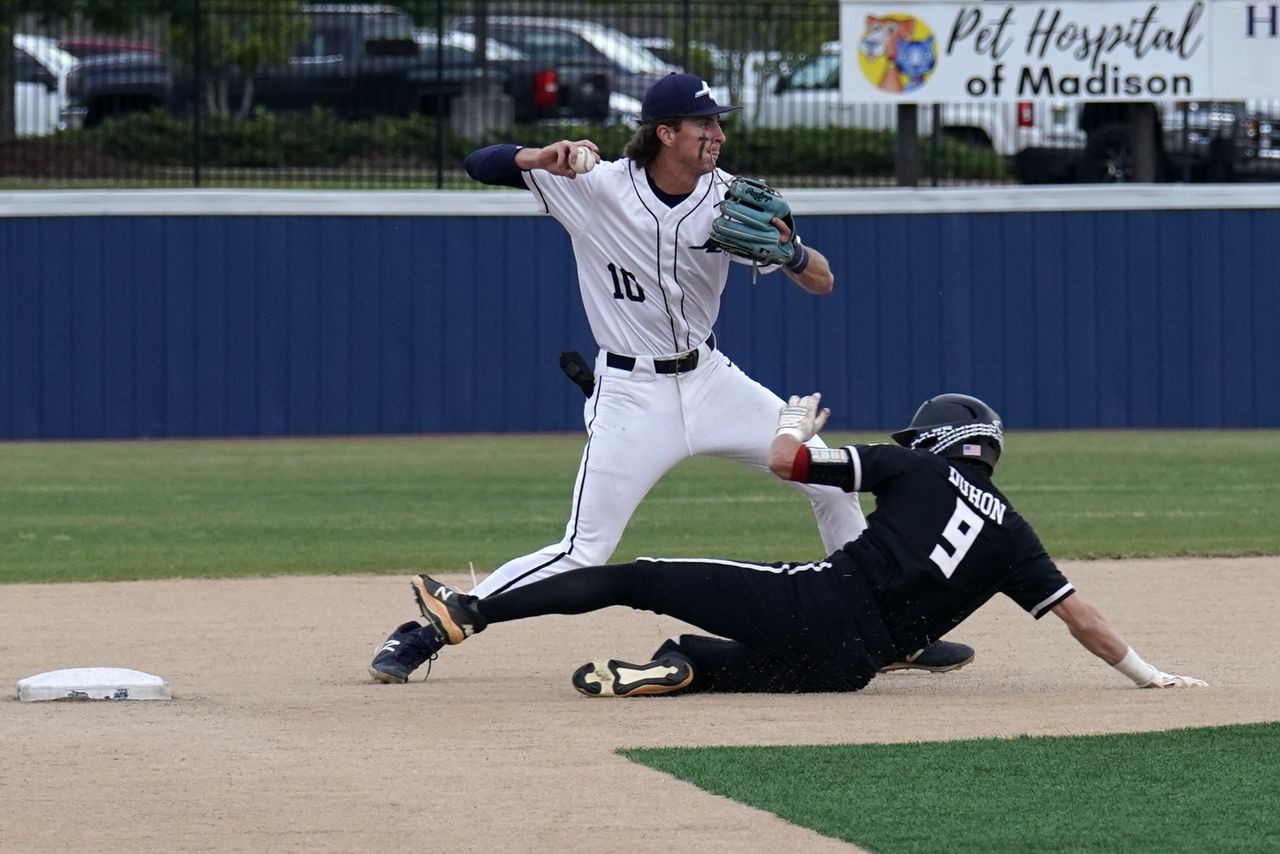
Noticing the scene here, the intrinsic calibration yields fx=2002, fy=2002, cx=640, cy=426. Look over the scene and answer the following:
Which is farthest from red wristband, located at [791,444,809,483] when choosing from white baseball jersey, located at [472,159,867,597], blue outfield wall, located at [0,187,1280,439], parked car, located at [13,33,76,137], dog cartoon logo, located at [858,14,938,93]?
parked car, located at [13,33,76,137]

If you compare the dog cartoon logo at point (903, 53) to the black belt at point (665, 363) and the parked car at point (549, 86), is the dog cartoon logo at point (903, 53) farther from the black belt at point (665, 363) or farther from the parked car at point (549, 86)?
the black belt at point (665, 363)

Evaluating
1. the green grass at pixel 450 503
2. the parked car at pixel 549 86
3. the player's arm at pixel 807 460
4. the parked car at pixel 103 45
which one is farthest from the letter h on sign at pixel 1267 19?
the player's arm at pixel 807 460

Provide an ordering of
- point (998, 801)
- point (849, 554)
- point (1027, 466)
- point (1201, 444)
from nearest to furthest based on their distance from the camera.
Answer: point (998, 801)
point (849, 554)
point (1027, 466)
point (1201, 444)

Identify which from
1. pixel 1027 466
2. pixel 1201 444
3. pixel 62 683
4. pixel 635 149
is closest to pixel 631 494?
pixel 635 149

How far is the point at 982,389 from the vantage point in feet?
58.8

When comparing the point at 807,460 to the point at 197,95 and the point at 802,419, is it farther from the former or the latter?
the point at 197,95

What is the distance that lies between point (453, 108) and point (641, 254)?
13126 mm

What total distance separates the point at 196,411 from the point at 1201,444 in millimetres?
8537

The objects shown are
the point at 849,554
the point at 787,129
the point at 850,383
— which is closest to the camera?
the point at 849,554

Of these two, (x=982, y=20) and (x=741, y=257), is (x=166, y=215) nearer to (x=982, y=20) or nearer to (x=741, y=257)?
(x=982, y=20)

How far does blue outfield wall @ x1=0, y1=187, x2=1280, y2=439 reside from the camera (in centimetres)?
1712

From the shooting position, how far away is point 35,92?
19828 millimetres

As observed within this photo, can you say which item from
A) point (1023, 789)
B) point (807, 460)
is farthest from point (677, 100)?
point (1023, 789)

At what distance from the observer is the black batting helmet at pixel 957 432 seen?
6.36 metres
